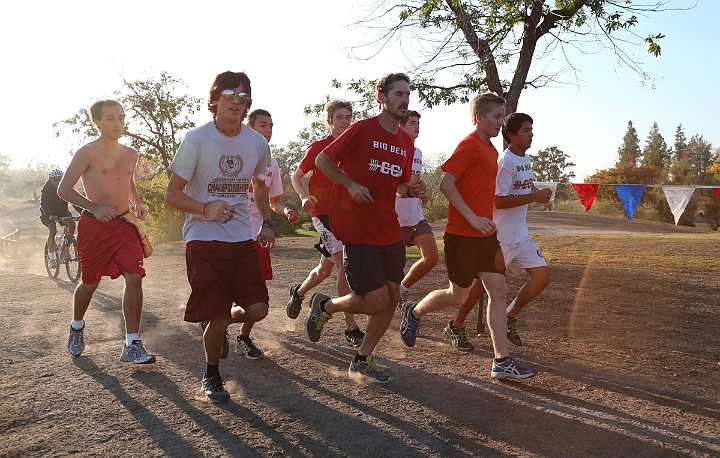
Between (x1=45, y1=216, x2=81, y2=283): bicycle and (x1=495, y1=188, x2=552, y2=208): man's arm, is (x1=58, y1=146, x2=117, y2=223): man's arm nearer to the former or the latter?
(x1=495, y1=188, x2=552, y2=208): man's arm

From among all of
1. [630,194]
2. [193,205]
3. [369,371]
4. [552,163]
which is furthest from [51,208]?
[552,163]

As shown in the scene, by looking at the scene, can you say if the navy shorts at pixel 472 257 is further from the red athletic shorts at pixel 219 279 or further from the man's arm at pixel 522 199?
the red athletic shorts at pixel 219 279

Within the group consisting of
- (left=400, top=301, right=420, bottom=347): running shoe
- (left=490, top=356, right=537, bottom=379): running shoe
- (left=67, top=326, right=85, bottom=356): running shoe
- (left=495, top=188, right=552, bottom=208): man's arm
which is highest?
(left=495, top=188, right=552, bottom=208): man's arm

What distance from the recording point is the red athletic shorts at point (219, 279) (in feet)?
14.2

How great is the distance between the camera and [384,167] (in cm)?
467

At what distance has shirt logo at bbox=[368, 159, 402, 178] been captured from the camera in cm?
465

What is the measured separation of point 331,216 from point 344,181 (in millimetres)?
350

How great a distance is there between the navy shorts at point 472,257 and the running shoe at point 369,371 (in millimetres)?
953

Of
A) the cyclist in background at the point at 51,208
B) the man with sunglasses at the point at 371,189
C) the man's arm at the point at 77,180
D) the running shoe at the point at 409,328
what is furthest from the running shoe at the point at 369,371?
the cyclist in background at the point at 51,208

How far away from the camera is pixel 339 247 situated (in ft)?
20.1

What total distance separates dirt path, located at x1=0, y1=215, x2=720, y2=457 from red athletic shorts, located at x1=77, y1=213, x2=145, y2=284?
0.73 m

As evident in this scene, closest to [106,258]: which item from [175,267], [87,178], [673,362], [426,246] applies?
[87,178]

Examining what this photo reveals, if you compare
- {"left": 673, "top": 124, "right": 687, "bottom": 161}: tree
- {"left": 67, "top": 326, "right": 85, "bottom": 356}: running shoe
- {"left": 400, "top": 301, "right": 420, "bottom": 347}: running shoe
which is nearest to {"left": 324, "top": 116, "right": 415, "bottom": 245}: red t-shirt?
{"left": 400, "top": 301, "right": 420, "bottom": 347}: running shoe

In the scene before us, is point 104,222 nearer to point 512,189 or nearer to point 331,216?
point 331,216
